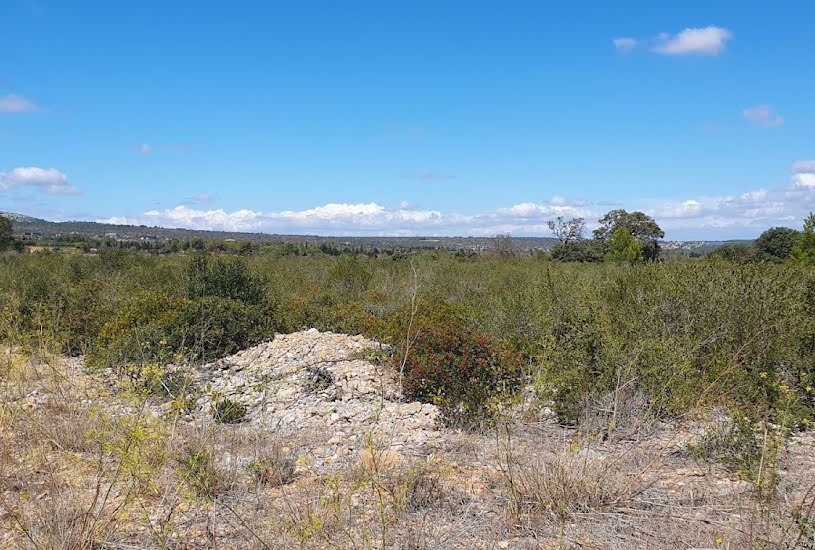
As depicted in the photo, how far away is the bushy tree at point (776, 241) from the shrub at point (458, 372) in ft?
119

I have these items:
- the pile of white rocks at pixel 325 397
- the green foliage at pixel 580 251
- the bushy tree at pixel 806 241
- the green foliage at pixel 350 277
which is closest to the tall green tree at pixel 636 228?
the green foliage at pixel 580 251

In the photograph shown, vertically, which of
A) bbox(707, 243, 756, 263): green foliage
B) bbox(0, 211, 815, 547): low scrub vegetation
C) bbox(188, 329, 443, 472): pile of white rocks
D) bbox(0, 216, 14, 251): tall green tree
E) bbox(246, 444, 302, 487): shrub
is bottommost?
bbox(188, 329, 443, 472): pile of white rocks

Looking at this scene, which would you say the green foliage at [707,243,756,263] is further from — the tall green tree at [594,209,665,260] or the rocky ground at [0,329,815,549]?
the tall green tree at [594,209,665,260]

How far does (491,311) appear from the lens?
1080 centimetres

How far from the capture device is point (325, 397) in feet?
23.7

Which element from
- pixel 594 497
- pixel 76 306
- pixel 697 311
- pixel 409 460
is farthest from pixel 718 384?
pixel 76 306

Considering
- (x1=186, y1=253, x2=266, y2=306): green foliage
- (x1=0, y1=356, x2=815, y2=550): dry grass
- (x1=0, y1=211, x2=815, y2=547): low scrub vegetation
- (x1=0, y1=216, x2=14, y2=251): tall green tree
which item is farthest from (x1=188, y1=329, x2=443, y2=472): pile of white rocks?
(x1=0, y1=216, x2=14, y2=251): tall green tree

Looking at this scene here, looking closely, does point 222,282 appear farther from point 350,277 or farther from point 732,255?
point 732,255

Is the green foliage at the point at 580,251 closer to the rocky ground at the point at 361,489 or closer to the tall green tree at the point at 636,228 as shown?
the tall green tree at the point at 636,228

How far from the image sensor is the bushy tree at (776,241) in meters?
36.7

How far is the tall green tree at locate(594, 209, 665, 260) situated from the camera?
4472cm

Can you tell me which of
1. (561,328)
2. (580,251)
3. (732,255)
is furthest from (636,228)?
(561,328)

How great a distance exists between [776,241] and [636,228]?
405 inches

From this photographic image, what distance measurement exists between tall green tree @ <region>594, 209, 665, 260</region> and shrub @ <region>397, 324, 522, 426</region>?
1552 inches
